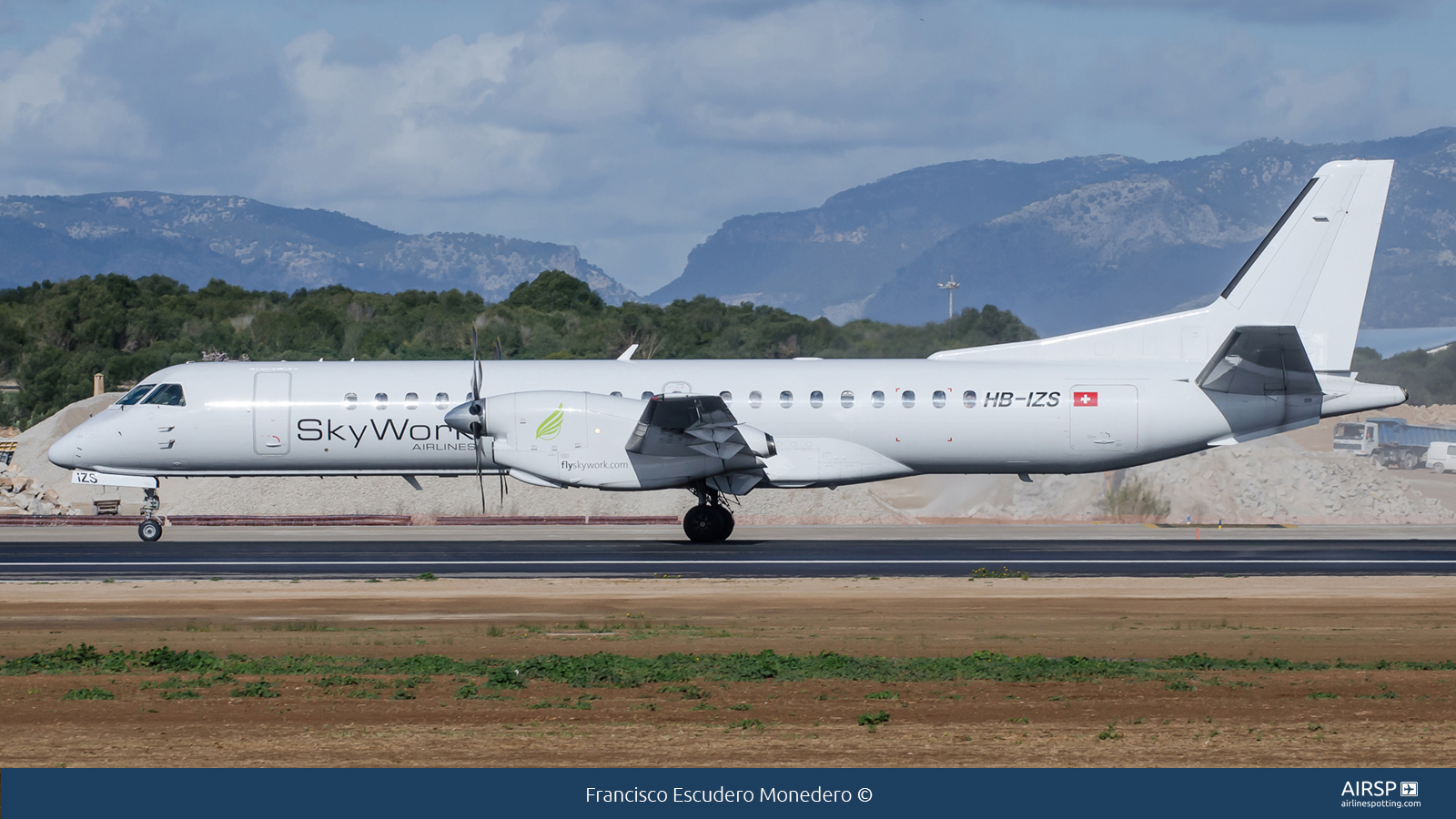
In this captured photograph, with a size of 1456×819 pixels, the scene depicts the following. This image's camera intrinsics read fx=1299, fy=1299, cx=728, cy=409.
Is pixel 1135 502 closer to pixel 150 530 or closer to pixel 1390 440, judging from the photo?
pixel 1390 440

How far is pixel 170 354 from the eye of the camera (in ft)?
170

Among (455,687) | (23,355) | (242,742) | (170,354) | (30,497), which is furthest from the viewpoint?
(23,355)

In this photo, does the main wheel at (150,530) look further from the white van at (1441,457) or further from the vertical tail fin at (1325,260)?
the white van at (1441,457)

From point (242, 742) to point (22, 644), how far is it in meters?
5.72

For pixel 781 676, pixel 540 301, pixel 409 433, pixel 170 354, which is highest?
pixel 540 301

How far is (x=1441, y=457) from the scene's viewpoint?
4650cm

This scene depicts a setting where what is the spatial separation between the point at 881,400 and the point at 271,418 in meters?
11.7

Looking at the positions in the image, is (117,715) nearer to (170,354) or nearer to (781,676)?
(781,676)

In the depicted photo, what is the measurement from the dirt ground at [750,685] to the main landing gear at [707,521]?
18.6 feet

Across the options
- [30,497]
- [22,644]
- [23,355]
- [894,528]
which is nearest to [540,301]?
[23,355]

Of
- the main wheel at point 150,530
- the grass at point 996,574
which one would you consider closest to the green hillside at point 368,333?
the main wheel at point 150,530

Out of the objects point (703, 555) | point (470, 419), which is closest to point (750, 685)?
point (703, 555)

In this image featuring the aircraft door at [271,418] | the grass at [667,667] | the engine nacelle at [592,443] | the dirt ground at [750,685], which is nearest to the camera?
the dirt ground at [750,685]

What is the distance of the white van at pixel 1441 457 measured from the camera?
46.1 metres
